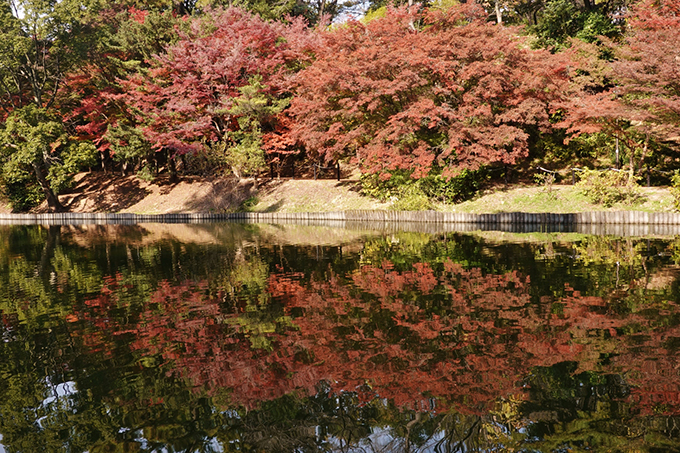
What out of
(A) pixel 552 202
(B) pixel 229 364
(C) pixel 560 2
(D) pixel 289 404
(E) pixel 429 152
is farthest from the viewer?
(C) pixel 560 2

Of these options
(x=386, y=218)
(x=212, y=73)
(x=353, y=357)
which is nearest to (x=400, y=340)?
(x=353, y=357)

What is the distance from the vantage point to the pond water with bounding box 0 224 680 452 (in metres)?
5.83

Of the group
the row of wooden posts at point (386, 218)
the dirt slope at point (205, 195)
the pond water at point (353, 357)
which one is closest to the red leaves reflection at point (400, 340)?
the pond water at point (353, 357)

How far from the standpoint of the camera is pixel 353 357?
25.8 ft

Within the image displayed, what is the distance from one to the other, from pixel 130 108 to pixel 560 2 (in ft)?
103

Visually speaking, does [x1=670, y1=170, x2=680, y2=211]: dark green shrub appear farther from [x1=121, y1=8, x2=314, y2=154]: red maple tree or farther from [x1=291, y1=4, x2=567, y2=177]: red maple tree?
[x1=121, y1=8, x2=314, y2=154]: red maple tree

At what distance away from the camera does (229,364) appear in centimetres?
783

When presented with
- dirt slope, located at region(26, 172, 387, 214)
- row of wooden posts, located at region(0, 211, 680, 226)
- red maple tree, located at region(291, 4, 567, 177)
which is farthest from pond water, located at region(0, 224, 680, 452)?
dirt slope, located at region(26, 172, 387, 214)

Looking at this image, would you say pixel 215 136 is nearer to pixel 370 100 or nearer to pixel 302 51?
pixel 302 51

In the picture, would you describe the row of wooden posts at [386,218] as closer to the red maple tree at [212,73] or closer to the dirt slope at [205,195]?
the dirt slope at [205,195]

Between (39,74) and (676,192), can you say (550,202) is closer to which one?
(676,192)

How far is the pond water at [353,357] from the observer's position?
583cm

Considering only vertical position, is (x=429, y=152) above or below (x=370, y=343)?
above

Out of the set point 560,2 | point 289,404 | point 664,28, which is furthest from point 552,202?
point 289,404
